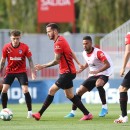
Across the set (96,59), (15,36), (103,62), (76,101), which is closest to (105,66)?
(103,62)

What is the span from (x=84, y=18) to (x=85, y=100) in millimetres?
12669

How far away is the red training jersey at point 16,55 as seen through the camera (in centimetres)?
1867

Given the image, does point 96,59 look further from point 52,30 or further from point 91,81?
point 52,30

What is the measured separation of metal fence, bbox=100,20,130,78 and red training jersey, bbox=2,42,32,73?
1174 centimetres

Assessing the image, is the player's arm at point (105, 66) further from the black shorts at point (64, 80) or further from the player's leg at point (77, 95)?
the black shorts at point (64, 80)

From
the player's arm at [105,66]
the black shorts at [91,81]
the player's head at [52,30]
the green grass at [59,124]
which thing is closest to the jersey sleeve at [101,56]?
the player's arm at [105,66]

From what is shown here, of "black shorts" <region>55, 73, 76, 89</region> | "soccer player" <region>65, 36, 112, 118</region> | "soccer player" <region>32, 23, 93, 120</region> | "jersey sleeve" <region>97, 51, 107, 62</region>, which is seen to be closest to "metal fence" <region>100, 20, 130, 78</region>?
"soccer player" <region>65, 36, 112, 118</region>

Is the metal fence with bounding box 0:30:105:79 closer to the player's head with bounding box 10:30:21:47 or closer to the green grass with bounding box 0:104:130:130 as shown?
the green grass with bounding box 0:104:130:130

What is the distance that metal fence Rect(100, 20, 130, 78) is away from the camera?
30.1 m

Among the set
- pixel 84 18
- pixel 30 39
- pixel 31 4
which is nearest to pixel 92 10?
pixel 84 18

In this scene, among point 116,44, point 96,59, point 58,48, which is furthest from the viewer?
point 116,44

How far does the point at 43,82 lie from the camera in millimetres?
29625

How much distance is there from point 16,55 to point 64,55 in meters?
1.47

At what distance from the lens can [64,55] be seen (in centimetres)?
1783
